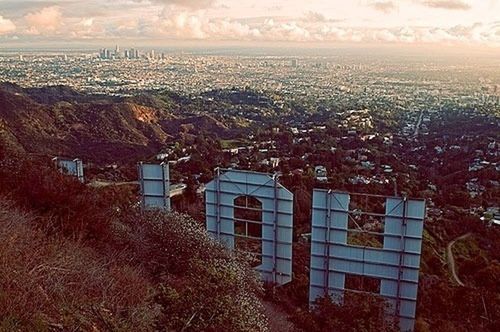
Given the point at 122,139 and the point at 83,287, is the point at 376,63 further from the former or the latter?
the point at 83,287

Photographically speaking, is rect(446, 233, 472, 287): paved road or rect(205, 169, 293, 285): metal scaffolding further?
rect(446, 233, 472, 287): paved road

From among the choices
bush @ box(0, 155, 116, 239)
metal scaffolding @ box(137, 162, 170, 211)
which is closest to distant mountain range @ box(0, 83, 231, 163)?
metal scaffolding @ box(137, 162, 170, 211)

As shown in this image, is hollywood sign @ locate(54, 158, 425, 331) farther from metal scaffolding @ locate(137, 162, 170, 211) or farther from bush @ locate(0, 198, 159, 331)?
bush @ locate(0, 198, 159, 331)

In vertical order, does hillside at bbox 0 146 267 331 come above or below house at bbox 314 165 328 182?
above

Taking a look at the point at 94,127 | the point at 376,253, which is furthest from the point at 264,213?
the point at 94,127

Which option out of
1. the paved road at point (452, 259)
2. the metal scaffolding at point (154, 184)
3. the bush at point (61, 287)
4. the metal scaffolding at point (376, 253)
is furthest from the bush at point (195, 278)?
the paved road at point (452, 259)

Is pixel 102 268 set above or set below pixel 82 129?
above

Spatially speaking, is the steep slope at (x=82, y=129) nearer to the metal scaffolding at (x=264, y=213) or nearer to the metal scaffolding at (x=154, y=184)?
the metal scaffolding at (x=154, y=184)

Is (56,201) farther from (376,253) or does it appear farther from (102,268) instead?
(376,253)

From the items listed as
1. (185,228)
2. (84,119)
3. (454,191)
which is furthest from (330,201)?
(84,119)
